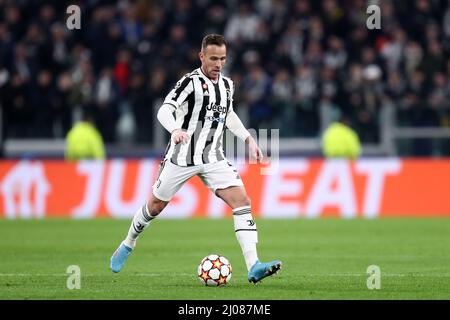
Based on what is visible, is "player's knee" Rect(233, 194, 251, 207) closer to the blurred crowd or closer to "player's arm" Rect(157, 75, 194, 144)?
"player's arm" Rect(157, 75, 194, 144)

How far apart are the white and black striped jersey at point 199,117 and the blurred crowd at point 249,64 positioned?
12.3m

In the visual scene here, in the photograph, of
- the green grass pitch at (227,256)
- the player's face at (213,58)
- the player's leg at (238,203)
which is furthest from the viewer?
the player's face at (213,58)

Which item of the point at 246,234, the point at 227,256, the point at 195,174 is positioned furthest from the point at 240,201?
the point at 227,256

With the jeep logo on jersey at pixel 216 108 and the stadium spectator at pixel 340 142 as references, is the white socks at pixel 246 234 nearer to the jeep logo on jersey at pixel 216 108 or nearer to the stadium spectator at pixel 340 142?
the jeep logo on jersey at pixel 216 108

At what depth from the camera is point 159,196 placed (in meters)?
11.4

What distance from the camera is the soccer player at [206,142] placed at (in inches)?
433

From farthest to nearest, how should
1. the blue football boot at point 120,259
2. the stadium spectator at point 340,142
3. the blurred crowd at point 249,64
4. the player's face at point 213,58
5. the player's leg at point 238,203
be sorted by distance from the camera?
the blurred crowd at point 249,64 < the stadium spectator at point 340,142 < the blue football boot at point 120,259 < the player's face at point 213,58 < the player's leg at point 238,203

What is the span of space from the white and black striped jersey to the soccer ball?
1.06 metres

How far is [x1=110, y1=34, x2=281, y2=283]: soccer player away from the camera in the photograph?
1099 centimetres

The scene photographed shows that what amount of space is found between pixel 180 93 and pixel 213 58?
19.4 inches

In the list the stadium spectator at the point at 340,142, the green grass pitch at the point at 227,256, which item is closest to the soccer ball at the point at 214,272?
the green grass pitch at the point at 227,256

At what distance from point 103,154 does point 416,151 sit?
6922mm

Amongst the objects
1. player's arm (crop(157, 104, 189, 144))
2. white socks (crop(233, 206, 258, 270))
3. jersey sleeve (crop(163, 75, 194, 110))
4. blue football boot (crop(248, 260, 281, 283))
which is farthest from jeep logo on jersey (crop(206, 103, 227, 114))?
blue football boot (crop(248, 260, 281, 283))
